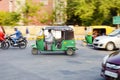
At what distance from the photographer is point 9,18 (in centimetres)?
5031

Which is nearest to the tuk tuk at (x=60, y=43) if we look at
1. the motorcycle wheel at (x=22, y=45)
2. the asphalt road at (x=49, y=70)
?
the asphalt road at (x=49, y=70)

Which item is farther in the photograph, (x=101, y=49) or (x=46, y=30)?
(x=101, y=49)

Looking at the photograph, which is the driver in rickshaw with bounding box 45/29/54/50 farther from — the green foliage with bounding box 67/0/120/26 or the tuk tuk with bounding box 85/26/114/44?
the green foliage with bounding box 67/0/120/26

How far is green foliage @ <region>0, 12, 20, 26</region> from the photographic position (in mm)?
50125

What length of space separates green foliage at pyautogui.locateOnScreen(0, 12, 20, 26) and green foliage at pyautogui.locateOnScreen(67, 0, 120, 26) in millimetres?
7718

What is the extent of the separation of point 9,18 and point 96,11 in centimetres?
1133

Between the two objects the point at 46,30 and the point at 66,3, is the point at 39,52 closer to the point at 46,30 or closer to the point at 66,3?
the point at 46,30

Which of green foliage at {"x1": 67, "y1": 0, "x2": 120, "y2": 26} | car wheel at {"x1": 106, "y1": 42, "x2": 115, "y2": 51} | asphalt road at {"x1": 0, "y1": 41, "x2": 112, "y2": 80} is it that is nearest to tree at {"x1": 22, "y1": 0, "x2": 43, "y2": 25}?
green foliage at {"x1": 67, "y1": 0, "x2": 120, "y2": 26}

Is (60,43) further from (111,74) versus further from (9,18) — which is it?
(9,18)

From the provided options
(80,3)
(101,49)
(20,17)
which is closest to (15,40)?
(101,49)

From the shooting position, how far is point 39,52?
21266 mm

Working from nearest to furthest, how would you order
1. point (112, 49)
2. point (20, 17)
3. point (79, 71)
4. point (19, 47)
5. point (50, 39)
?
point (79, 71), point (50, 39), point (112, 49), point (19, 47), point (20, 17)

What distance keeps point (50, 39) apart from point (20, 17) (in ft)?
103

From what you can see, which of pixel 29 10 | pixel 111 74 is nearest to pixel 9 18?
pixel 29 10
